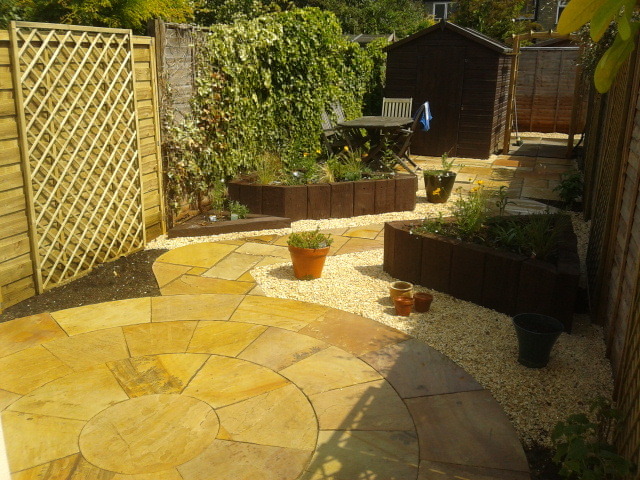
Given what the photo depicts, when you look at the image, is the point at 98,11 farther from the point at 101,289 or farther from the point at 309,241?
the point at 309,241

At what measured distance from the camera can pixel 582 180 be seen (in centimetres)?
771

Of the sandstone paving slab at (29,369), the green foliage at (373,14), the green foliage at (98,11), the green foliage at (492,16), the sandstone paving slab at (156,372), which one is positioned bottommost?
the sandstone paving slab at (29,369)

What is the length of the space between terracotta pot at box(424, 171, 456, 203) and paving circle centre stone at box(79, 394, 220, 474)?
5.10 m

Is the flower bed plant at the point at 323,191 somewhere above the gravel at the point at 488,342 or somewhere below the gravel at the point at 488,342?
above

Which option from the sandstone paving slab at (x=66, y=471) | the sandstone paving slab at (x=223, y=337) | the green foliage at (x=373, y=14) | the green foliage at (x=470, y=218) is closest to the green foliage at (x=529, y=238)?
the green foliage at (x=470, y=218)

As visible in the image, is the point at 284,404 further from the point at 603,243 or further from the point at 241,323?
the point at 603,243

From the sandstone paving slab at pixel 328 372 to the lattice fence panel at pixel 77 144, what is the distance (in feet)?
7.72

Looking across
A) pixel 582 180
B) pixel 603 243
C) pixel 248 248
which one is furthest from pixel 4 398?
pixel 582 180

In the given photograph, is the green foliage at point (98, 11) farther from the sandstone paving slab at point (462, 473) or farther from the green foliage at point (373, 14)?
the green foliage at point (373, 14)

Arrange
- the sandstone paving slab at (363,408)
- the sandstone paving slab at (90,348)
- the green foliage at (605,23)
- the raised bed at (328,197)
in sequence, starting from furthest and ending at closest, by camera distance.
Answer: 1. the raised bed at (328,197)
2. the sandstone paving slab at (90,348)
3. the sandstone paving slab at (363,408)
4. the green foliage at (605,23)

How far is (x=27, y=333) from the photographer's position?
384 cm

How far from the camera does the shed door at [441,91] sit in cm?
1088

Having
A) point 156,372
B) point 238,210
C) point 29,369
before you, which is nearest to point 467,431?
point 156,372

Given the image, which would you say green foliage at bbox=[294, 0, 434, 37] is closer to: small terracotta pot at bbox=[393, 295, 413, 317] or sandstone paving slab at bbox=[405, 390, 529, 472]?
small terracotta pot at bbox=[393, 295, 413, 317]
